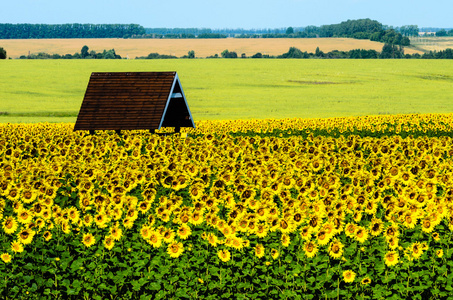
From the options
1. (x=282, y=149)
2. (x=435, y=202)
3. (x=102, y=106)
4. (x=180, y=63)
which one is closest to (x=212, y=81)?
(x=180, y=63)

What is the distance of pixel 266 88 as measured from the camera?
6975cm

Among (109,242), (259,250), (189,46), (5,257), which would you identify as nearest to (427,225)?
(259,250)

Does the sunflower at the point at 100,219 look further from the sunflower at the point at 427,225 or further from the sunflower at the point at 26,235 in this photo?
the sunflower at the point at 427,225

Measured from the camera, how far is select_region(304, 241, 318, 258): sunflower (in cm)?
884

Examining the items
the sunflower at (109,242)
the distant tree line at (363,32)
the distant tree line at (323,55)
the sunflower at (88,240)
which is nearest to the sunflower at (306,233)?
the sunflower at (109,242)

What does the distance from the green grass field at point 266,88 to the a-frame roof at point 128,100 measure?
719 inches

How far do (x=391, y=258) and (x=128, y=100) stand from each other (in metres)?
16.7

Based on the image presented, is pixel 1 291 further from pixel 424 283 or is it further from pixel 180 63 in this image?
pixel 180 63

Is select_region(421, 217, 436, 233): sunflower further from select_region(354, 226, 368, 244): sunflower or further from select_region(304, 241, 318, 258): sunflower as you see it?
select_region(304, 241, 318, 258): sunflower

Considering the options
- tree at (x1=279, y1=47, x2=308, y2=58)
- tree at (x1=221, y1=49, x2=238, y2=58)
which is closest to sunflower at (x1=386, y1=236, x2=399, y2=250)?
tree at (x1=279, y1=47, x2=308, y2=58)

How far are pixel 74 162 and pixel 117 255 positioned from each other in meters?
3.84

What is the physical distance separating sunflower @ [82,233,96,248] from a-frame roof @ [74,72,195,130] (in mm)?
13576

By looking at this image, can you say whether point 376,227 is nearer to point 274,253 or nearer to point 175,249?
point 274,253

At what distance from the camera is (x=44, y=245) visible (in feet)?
31.7
